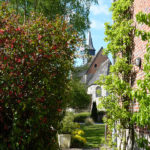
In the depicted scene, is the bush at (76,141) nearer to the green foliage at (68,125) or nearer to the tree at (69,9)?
the green foliage at (68,125)

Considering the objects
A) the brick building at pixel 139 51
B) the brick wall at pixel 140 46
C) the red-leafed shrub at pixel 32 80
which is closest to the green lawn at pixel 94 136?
the brick building at pixel 139 51

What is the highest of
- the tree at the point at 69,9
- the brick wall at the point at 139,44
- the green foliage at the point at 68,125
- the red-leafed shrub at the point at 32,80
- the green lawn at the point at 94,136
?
the tree at the point at 69,9

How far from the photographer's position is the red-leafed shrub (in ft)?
14.1

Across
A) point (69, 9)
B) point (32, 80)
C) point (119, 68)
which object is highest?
point (69, 9)

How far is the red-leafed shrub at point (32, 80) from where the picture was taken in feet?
14.1

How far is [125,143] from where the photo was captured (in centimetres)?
661

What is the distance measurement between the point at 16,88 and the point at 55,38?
156cm

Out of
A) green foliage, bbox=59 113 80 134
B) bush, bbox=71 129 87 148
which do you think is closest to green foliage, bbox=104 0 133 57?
green foliage, bbox=59 113 80 134

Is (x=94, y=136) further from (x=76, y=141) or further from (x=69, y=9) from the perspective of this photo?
(x=69, y=9)

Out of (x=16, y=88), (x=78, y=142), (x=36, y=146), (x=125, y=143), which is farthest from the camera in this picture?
(x=78, y=142)

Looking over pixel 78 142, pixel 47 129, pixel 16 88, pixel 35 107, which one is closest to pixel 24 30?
pixel 16 88

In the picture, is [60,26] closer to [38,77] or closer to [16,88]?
[38,77]

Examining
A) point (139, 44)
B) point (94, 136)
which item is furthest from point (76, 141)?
point (139, 44)

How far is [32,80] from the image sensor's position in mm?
4680
